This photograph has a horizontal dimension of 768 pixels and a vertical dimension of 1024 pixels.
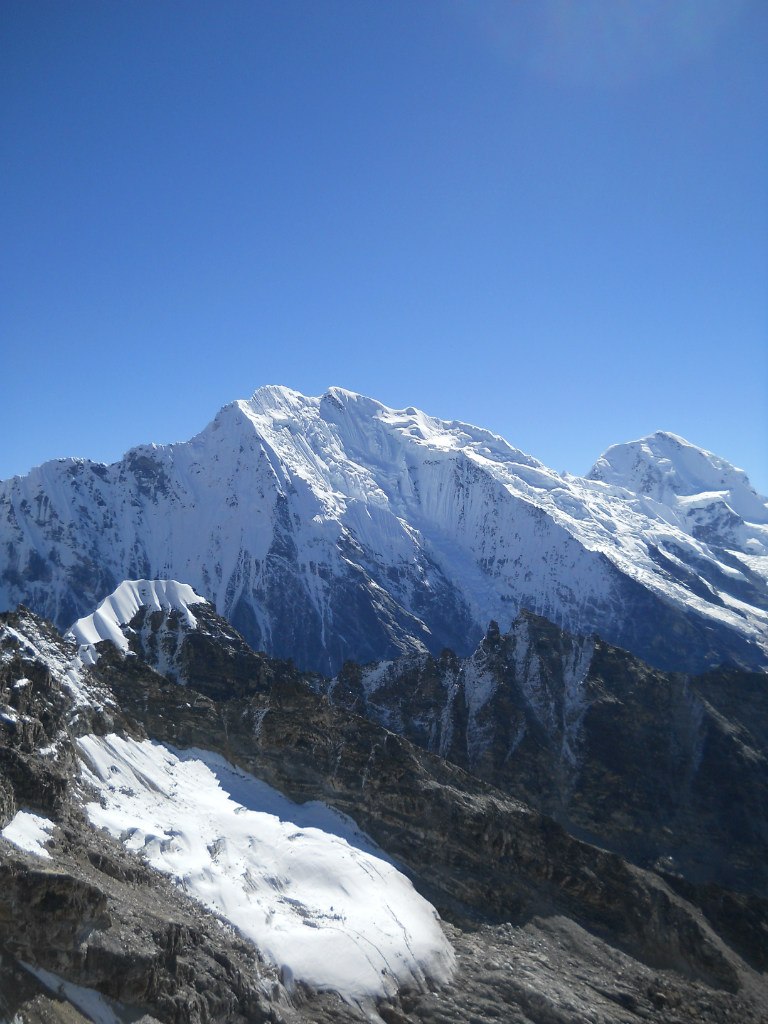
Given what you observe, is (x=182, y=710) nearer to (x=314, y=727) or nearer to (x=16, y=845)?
(x=314, y=727)

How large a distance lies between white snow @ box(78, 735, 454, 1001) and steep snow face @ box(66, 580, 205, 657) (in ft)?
130

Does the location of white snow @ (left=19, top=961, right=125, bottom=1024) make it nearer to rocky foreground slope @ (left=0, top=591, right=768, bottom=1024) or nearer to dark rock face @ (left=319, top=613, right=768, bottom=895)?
rocky foreground slope @ (left=0, top=591, right=768, bottom=1024)

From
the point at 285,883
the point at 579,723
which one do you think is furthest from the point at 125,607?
the point at 579,723

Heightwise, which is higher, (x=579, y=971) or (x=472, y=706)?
(x=472, y=706)

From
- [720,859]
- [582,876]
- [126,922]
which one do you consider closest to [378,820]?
[582,876]

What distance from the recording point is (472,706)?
491 ft

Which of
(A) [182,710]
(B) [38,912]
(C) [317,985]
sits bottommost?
(C) [317,985]

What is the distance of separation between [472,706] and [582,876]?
5215cm

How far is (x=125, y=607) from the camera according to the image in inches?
5674

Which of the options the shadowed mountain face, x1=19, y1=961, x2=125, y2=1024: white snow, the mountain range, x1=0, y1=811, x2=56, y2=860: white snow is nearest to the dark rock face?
the shadowed mountain face

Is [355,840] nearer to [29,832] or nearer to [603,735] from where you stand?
[29,832]

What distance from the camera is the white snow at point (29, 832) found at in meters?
60.6

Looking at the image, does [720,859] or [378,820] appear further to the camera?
[720,859]

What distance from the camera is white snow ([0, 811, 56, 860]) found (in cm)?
6056
